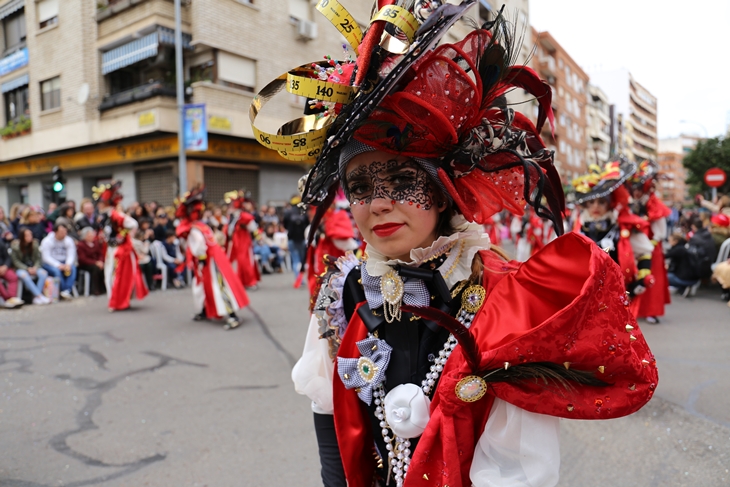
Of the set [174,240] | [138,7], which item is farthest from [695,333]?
[138,7]

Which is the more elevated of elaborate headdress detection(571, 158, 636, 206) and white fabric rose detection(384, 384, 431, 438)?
elaborate headdress detection(571, 158, 636, 206)

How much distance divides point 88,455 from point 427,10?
142 inches

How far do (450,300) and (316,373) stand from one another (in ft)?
1.90

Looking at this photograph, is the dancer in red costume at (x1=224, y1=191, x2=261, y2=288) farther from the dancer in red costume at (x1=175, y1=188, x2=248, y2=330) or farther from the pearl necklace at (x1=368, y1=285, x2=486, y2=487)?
the pearl necklace at (x1=368, y1=285, x2=486, y2=487)

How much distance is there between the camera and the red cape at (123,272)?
845cm

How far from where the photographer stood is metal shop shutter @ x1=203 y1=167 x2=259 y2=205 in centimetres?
1819

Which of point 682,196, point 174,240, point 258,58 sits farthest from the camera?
point 682,196

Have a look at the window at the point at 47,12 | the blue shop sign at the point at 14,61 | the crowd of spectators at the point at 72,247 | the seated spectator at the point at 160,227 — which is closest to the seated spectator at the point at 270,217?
the crowd of spectators at the point at 72,247

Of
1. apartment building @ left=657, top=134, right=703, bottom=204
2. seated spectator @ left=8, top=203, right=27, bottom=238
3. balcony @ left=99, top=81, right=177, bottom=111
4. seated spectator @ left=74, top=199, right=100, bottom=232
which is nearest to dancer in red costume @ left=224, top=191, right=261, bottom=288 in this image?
seated spectator @ left=74, top=199, right=100, bottom=232

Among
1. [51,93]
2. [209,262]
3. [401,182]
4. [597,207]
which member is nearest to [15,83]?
[51,93]

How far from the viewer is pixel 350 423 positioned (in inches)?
61.4

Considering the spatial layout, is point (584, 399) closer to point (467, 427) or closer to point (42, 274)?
point (467, 427)

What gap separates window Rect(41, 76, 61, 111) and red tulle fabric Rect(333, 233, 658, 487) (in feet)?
76.1

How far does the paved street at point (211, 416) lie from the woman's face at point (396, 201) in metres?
2.18
